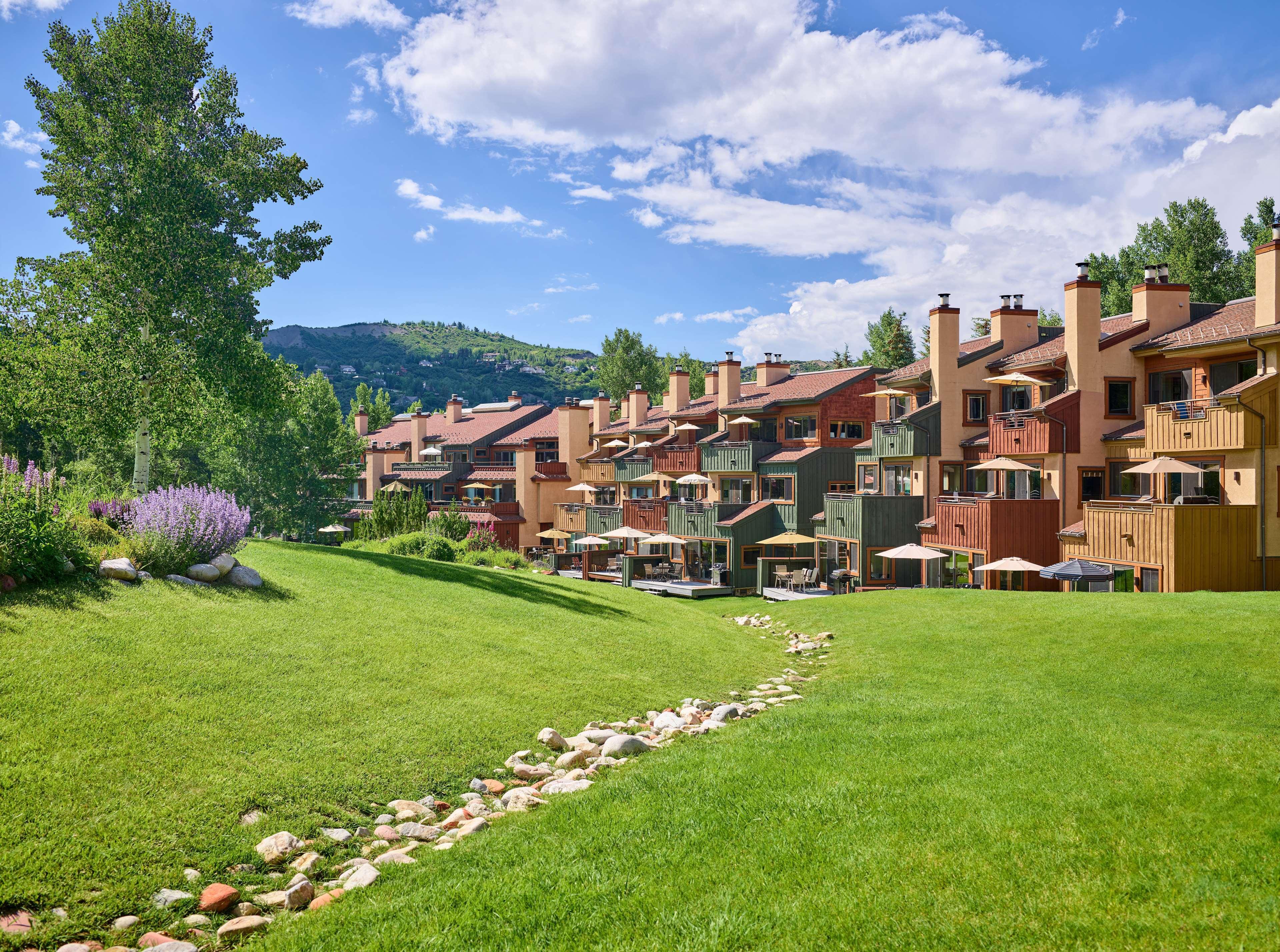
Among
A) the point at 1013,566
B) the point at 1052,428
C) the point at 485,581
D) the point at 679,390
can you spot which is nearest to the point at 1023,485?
the point at 1052,428

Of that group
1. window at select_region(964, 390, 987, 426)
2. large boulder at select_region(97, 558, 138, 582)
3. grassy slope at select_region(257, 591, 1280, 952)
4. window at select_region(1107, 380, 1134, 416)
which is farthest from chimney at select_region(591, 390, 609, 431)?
grassy slope at select_region(257, 591, 1280, 952)

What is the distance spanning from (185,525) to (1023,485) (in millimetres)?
28439

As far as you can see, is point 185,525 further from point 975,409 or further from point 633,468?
point 633,468

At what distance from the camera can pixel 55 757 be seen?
25.3 ft

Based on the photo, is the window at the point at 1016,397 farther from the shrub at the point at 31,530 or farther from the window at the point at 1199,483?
the shrub at the point at 31,530

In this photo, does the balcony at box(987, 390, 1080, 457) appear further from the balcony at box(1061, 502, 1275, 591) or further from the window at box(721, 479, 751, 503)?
the window at box(721, 479, 751, 503)

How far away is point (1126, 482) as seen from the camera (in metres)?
29.2

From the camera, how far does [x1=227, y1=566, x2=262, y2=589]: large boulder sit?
1395 cm

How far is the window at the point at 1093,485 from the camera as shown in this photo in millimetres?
29672

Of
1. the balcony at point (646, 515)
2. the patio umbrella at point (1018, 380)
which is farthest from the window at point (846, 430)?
the patio umbrella at point (1018, 380)

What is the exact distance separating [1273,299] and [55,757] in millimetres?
30043

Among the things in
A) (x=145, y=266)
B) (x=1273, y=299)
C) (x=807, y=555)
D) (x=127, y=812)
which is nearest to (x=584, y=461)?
(x=807, y=555)

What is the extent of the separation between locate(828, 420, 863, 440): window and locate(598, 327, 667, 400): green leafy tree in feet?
148

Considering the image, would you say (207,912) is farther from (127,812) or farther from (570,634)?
(570,634)
